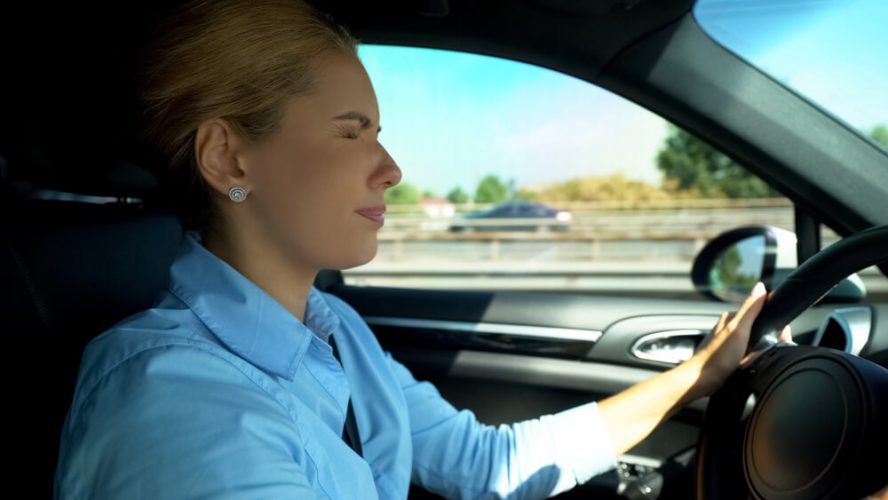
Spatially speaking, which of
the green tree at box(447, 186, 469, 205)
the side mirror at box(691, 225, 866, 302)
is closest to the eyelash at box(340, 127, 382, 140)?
the side mirror at box(691, 225, 866, 302)

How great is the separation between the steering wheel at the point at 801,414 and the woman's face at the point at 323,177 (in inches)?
27.6

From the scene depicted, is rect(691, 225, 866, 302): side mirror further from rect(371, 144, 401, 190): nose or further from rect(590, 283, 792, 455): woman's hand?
rect(371, 144, 401, 190): nose

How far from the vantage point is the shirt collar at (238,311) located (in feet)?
3.57

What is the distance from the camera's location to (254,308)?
1146 mm

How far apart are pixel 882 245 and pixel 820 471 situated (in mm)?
357

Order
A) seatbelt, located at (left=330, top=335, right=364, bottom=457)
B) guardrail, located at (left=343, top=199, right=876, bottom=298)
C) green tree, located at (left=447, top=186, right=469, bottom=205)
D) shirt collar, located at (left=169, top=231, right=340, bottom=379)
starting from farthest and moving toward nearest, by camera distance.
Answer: green tree, located at (left=447, top=186, right=469, bottom=205)
guardrail, located at (left=343, top=199, right=876, bottom=298)
seatbelt, located at (left=330, top=335, right=364, bottom=457)
shirt collar, located at (left=169, top=231, right=340, bottom=379)

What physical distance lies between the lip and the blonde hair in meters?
0.20

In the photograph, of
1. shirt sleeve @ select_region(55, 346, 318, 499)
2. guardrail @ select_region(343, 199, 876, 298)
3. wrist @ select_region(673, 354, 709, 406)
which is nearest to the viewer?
shirt sleeve @ select_region(55, 346, 318, 499)

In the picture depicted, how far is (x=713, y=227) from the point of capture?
11609mm

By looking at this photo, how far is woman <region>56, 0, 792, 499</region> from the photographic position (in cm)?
89

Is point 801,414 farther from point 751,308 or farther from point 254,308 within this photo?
point 254,308

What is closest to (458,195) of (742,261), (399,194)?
(399,194)

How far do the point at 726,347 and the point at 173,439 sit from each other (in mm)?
1034

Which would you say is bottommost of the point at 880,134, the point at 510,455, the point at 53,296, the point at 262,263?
the point at 510,455
